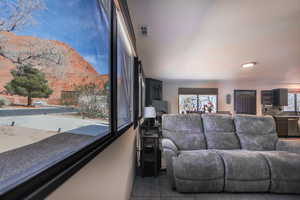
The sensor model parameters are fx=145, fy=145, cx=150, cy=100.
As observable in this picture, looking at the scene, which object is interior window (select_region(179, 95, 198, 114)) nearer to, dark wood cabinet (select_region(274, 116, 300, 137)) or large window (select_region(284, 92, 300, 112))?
dark wood cabinet (select_region(274, 116, 300, 137))

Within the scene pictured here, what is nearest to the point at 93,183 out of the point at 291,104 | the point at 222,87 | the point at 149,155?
the point at 149,155

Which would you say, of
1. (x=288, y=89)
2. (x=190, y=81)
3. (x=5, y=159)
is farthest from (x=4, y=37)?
(x=288, y=89)

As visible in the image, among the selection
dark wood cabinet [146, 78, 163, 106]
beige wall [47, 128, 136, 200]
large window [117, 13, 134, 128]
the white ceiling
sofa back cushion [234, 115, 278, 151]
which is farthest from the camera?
dark wood cabinet [146, 78, 163, 106]

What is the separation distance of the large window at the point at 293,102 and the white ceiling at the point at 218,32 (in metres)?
3.08

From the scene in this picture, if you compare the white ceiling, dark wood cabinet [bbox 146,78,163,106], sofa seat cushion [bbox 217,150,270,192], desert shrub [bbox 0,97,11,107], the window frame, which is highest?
the white ceiling

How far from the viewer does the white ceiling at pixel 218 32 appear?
179 centimetres

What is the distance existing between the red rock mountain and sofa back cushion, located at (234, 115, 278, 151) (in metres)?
2.89

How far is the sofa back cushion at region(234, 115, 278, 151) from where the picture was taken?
2.53 meters

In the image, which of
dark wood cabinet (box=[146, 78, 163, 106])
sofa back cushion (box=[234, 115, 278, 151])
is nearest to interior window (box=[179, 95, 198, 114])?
dark wood cabinet (box=[146, 78, 163, 106])

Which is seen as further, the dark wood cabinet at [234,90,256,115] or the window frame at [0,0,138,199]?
the dark wood cabinet at [234,90,256,115]

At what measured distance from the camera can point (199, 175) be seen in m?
1.95

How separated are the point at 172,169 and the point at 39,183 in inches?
76.2

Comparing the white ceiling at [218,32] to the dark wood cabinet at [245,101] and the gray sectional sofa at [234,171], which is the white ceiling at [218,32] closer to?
the gray sectional sofa at [234,171]

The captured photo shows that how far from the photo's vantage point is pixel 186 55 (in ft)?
11.6
